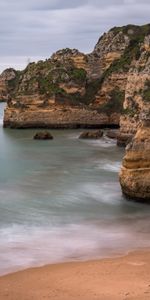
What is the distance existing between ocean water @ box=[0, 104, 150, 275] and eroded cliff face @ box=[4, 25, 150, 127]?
79.2 feet

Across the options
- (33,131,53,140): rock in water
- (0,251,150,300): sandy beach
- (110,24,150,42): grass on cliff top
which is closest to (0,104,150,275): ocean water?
(0,251,150,300): sandy beach

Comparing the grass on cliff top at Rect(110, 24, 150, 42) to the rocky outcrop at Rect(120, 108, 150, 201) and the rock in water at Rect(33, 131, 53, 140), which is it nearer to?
the rock in water at Rect(33, 131, 53, 140)

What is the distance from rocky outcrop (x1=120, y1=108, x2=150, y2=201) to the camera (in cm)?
2275

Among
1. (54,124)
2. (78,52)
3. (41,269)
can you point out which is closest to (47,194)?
(41,269)

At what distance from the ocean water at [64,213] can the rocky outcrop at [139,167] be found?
640mm

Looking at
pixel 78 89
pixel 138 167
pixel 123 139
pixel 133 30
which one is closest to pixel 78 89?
pixel 78 89

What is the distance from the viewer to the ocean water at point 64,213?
17.9m

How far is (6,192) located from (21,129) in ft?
128

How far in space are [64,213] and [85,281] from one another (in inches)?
350

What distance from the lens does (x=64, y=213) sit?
23.2 metres

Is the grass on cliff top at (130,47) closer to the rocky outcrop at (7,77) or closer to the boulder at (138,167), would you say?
the boulder at (138,167)

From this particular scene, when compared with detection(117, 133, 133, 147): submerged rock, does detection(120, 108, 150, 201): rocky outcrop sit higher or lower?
higher

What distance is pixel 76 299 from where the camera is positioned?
1264 centimetres

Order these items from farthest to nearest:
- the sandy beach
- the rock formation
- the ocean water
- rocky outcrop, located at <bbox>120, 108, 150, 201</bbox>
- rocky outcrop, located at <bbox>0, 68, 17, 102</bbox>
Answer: rocky outcrop, located at <bbox>0, 68, 17, 102</bbox>
the rock formation
rocky outcrop, located at <bbox>120, 108, 150, 201</bbox>
the ocean water
the sandy beach
